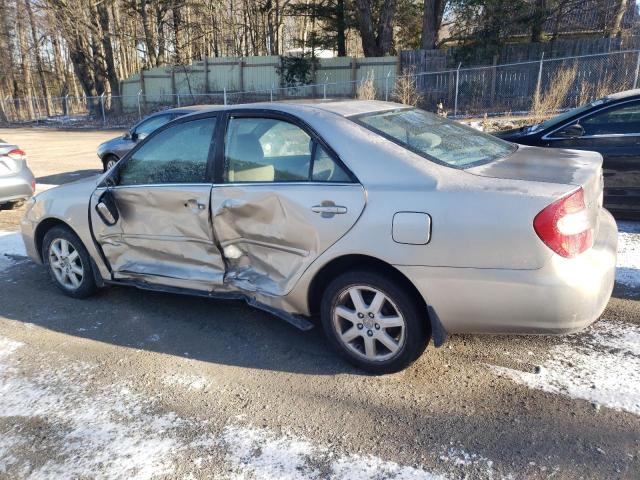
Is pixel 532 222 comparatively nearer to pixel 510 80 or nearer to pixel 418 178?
pixel 418 178

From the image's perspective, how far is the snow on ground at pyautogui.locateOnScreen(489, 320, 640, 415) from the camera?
2885 mm

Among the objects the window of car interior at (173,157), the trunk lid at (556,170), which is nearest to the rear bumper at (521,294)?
the trunk lid at (556,170)

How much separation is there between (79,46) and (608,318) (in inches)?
1245

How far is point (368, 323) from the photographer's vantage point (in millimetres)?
3119

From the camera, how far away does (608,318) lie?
379 cm

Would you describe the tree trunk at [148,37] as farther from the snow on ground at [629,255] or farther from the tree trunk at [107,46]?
the snow on ground at [629,255]

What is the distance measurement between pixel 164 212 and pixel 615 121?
493cm

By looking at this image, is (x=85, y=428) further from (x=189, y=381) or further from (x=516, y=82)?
(x=516, y=82)

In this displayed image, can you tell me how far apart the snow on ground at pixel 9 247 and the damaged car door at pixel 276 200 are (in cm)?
335

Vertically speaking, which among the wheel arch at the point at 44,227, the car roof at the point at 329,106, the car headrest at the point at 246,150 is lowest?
the wheel arch at the point at 44,227

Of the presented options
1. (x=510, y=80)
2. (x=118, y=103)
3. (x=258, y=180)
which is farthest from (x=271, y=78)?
(x=258, y=180)

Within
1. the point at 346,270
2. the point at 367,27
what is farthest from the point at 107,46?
the point at 346,270

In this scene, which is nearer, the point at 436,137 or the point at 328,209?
the point at 328,209

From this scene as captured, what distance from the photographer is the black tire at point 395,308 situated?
2980mm
